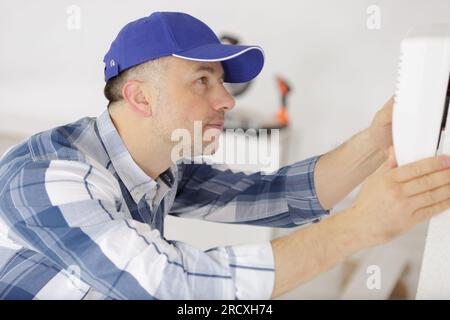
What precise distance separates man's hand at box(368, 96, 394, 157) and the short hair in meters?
0.32

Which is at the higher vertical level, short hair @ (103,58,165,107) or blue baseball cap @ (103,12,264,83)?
blue baseball cap @ (103,12,264,83)

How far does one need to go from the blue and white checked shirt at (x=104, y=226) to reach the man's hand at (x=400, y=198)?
0.12 metres

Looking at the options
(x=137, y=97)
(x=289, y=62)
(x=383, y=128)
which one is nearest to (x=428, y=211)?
(x=383, y=128)

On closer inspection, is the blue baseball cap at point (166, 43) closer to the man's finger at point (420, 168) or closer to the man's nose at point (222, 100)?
the man's nose at point (222, 100)

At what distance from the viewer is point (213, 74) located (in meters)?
0.89

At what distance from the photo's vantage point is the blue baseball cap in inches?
32.4

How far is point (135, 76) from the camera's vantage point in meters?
0.89

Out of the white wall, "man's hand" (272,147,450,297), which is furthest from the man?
the white wall

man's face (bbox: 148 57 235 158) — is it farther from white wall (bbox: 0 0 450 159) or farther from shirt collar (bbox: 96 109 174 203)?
white wall (bbox: 0 0 450 159)

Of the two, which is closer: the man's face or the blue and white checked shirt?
the blue and white checked shirt

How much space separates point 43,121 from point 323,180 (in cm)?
85

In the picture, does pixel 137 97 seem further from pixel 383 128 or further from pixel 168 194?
pixel 383 128

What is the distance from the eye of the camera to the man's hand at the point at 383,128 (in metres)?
0.81

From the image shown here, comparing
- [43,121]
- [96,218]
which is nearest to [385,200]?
[96,218]
